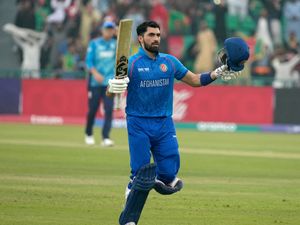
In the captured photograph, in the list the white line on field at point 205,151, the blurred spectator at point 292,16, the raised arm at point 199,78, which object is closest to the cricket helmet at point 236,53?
the raised arm at point 199,78

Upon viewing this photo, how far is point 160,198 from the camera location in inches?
456

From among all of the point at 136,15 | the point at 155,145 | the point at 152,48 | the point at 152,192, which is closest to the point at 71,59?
the point at 136,15

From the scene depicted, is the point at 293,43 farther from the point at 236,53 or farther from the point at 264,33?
the point at 236,53

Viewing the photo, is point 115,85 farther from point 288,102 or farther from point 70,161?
point 288,102

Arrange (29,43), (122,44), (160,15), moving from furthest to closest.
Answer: (29,43)
(160,15)
(122,44)

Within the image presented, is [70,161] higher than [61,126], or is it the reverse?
[70,161]

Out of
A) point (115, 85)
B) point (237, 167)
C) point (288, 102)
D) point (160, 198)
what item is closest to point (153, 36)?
point (115, 85)

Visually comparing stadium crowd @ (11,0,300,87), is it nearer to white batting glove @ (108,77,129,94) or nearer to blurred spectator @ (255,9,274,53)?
blurred spectator @ (255,9,274,53)

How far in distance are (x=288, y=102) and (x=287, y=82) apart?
0.62 m

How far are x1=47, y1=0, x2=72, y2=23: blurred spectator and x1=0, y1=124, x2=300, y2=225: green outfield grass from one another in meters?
7.49

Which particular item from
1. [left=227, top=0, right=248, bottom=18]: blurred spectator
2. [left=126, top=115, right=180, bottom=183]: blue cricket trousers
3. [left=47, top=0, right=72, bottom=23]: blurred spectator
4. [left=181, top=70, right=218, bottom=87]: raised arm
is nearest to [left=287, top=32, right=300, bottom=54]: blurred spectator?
[left=227, top=0, right=248, bottom=18]: blurred spectator

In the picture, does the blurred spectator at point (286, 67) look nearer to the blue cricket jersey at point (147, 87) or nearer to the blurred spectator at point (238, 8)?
the blurred spectator at point (238, 8)

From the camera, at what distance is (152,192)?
1237cm

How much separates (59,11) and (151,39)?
757 inches
